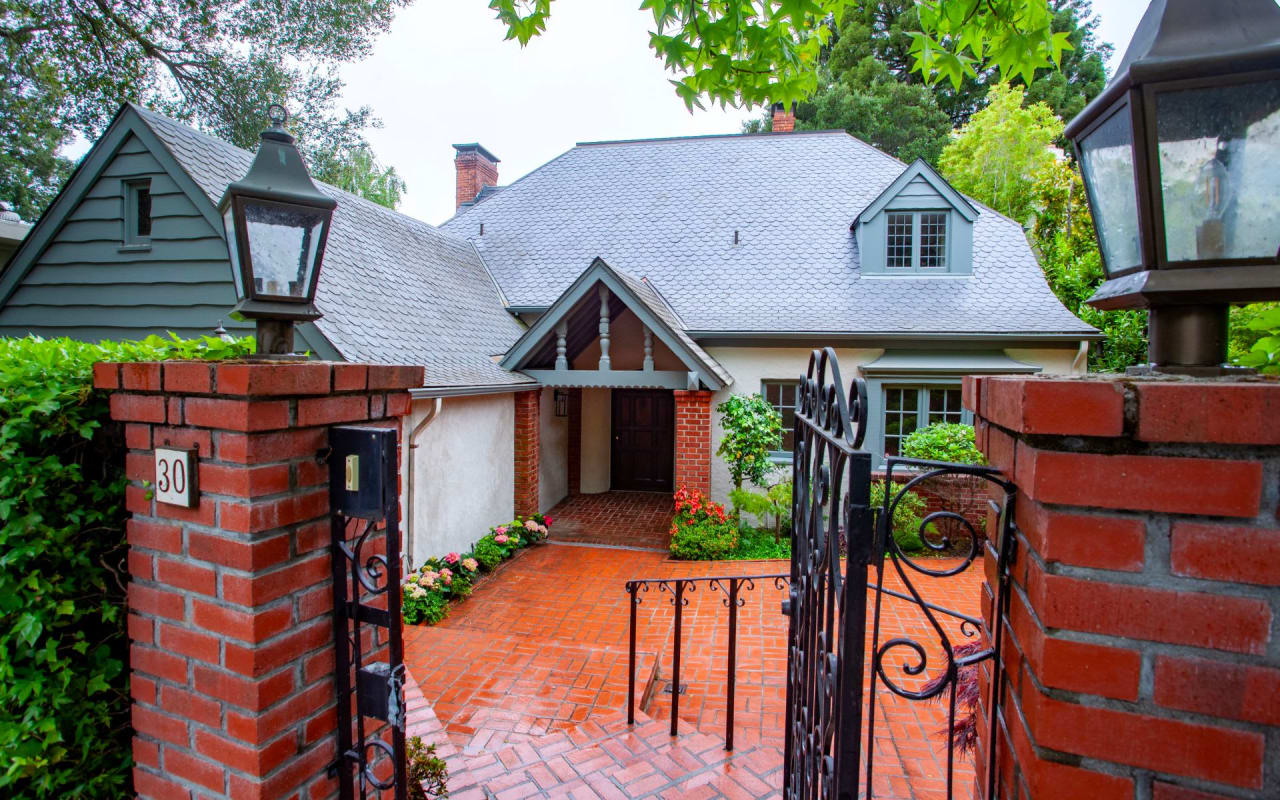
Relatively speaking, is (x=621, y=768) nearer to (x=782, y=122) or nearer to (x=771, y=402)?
(x=771, y=402)

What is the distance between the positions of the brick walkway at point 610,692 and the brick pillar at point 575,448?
4107 millimetres

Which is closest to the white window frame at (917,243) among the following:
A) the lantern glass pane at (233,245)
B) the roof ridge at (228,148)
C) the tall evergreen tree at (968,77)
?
the roof ridge at (228,148)

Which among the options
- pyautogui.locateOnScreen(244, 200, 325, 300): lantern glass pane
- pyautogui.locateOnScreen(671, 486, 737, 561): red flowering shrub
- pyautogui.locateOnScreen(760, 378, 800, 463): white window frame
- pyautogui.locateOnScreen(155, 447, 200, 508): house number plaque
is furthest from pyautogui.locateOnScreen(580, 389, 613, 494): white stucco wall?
pyautogui.locateOnScreen(155, 447, 200, 508): house number plaque

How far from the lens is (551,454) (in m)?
11.3

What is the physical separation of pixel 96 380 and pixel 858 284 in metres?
10.6

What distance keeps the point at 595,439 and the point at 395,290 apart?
5.22 m

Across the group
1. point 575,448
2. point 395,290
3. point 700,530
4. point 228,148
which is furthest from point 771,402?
point 228,148

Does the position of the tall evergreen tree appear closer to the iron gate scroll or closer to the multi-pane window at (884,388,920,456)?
the multi-pane window at (884,388,920,456)

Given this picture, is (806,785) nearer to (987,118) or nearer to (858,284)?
(858,284)

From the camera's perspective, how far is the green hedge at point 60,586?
5.05 feet

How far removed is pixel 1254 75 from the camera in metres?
0.98

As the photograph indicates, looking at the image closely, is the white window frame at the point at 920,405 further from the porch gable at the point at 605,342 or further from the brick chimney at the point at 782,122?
the brick chimney at the point at 782,122

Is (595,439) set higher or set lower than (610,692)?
higher

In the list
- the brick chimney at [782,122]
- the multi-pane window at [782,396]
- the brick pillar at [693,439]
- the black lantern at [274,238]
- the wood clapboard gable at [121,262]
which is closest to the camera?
the black lantern at [274,238]
